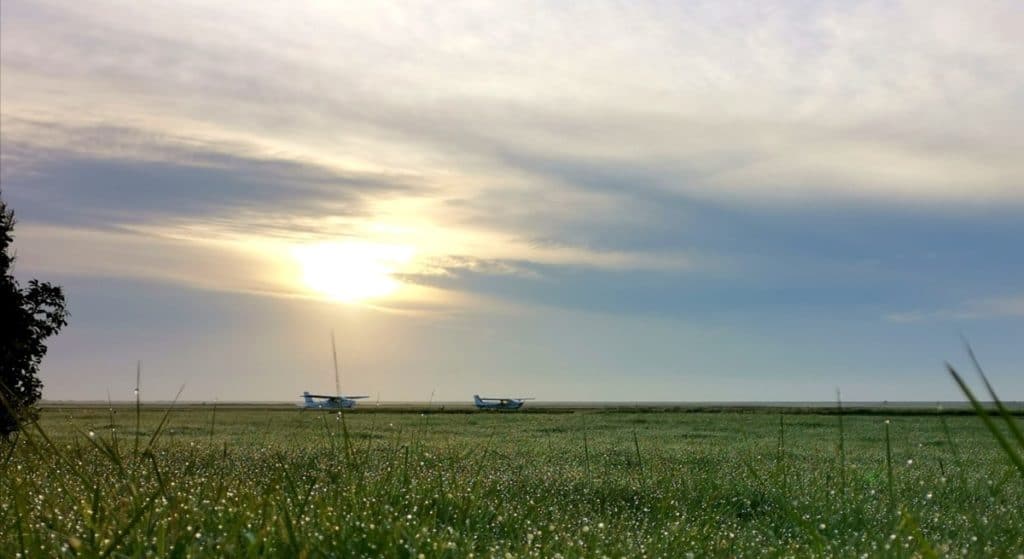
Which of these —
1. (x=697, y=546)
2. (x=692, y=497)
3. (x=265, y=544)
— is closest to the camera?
(x=265, y=544)

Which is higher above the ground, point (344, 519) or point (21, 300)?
point (21, 300)

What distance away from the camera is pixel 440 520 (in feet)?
19.3

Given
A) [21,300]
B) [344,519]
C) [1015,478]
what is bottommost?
[1015,478]

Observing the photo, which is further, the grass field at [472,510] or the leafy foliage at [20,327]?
the leafy foliage at [20,327]

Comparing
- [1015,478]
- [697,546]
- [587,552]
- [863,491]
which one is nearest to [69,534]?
A: [587,552]

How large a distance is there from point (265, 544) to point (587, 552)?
179 centimetres

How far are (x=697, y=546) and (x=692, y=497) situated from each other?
10.9ft

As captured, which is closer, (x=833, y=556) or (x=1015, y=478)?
(x=833, y=556)

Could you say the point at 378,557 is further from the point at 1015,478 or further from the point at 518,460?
the point at 1015,478

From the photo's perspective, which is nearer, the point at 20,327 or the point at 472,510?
the point at 472,510

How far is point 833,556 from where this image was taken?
4887 mm

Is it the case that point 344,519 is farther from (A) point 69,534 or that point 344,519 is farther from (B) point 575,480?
(B) point 575,480

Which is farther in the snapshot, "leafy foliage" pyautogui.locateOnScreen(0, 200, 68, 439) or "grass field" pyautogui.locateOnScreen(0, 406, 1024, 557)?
"leafy foliage" pyautogui.locateOnScreen(0, 200, 68, 439)

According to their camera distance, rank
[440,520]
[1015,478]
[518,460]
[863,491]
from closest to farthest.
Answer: [440,520] < [863,491] < [1015,478] < [518,460]
